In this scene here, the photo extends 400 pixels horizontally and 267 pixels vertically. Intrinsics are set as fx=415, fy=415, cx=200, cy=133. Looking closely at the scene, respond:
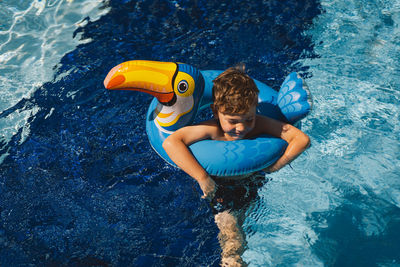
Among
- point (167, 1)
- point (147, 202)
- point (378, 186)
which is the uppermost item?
point (167, 1)

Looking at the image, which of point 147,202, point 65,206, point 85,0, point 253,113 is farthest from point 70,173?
point 85,0

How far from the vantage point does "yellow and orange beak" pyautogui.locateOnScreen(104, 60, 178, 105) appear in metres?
2.99

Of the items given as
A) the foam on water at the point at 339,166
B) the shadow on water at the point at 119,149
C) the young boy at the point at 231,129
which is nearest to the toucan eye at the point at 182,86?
the young boy at the point at 231,129

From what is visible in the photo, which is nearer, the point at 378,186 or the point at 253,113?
the point at 253,113

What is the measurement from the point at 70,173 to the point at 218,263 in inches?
67.0

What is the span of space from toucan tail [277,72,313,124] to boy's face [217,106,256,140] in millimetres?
390

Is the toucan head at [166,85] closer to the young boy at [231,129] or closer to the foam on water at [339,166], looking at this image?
the young boy at [231,129]

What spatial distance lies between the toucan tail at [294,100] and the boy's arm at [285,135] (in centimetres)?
11

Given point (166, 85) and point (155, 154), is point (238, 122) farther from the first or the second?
point (155, 154)

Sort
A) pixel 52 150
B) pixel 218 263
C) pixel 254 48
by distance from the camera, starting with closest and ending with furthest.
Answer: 1. pixel 218 263
2. pixel 52 150
3. pixel 254 48

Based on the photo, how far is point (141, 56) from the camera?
526cm

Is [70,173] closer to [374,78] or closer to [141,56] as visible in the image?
[141,56]

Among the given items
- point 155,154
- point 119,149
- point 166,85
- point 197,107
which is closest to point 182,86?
point 166,85

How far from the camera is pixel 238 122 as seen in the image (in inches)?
120
